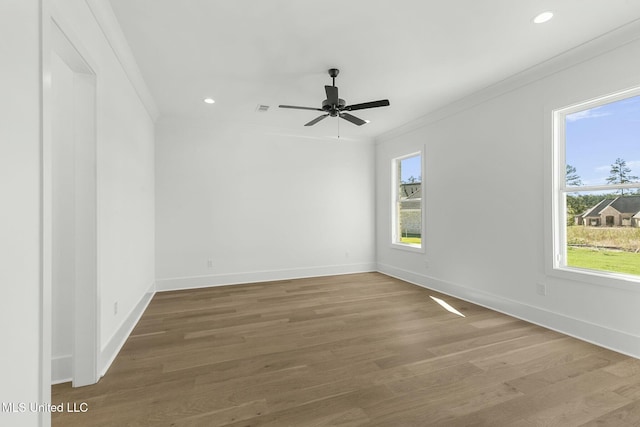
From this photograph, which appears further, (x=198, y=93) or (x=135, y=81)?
(x=198, y=93)

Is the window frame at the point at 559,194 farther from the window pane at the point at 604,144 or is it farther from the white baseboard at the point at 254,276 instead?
the white baseboard at the point at 254,276

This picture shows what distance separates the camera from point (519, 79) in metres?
3.26

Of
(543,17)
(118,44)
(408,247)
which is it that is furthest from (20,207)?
(408,247)

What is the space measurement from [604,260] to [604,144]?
3.65ft

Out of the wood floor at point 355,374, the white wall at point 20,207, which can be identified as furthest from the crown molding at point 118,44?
the wood floor at point 355,374

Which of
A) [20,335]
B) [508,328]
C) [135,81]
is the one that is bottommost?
[508,328]

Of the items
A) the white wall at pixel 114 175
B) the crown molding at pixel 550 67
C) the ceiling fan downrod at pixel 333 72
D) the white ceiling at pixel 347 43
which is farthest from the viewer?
the ceiling fan downrod at pixel 333 72

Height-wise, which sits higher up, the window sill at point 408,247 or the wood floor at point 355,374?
the window sill at point 408,247

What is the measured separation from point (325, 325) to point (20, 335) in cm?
243

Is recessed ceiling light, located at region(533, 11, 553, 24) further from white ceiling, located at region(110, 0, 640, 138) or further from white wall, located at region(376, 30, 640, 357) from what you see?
white wall, located at region(376, 30, 640, 357)

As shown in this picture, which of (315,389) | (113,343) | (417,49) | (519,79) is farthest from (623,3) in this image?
(113,343)

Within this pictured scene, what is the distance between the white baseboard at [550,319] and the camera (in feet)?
8.12

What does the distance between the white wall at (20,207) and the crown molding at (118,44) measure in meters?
0.94

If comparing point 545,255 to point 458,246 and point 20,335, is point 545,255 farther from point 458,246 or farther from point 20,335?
point 20,335
